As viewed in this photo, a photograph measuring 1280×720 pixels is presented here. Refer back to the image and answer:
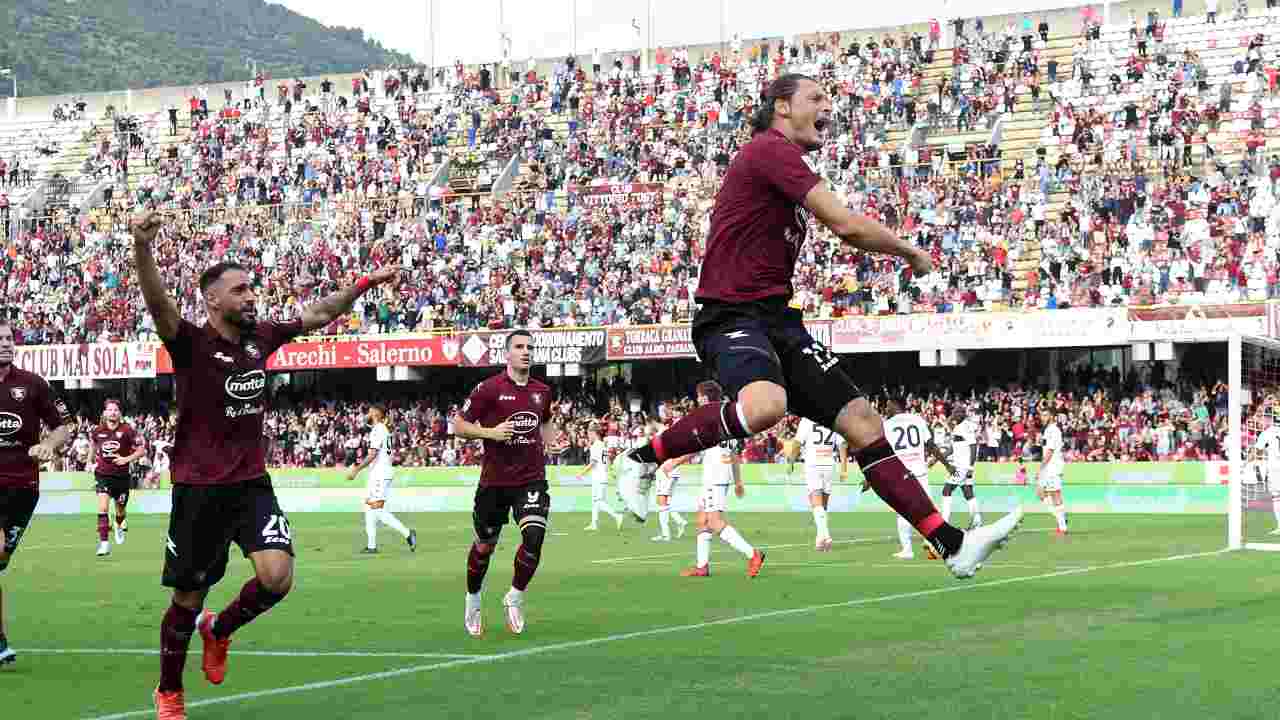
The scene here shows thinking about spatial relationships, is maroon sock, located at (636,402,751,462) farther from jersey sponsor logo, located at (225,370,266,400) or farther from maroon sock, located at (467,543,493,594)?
maroon sock, located at (467,543,493,594)

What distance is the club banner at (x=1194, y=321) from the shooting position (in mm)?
38938

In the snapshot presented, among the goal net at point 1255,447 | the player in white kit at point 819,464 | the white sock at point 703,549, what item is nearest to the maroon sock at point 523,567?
the white sock at point 703,549

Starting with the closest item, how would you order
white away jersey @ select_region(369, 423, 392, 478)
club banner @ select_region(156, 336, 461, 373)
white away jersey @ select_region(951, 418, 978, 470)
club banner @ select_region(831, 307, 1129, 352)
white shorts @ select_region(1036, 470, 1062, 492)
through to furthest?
1. white away jersey @ select_region(951, 418, 978, 470)
2. white away jersey @ select_region(369, 423, 392, 478)
3. white shorts @ select_region(1036, 470, 1062, 492)
4. club banner @ select_region(831, 307, 1129, 352)
5. club banner @ select_region(156, 336, 461, 373)

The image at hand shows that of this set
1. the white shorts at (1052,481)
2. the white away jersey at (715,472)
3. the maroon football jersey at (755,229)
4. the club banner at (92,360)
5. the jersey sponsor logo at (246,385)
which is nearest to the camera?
the maroon football jersey at (755,229)

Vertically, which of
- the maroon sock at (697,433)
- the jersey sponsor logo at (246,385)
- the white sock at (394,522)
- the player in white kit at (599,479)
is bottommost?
the player in white kit at (599,479)

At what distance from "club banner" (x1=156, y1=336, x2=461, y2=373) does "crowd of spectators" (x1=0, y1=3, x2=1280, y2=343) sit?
784 millimetres

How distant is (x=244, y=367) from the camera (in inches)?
395

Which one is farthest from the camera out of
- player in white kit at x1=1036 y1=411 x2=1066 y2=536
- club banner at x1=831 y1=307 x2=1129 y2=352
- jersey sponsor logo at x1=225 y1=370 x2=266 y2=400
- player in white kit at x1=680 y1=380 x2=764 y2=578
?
club banner at x1=831 y1=307 x2=1129 y2=352

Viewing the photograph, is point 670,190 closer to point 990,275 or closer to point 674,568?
point 990,275

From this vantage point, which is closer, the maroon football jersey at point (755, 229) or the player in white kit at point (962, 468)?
the maroon football jersey at point (755, 229)

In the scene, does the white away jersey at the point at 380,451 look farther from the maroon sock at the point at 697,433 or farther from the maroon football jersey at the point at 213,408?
the maroon sock at the point at 697,433

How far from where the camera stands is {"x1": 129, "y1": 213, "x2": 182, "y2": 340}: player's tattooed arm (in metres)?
8.73

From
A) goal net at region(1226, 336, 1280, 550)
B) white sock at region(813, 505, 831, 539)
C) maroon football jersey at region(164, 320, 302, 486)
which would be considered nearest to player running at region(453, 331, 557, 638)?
maroon football jersey at region(164, 320, 302, 486)

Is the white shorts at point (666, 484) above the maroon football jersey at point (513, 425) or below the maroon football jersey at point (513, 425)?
below
